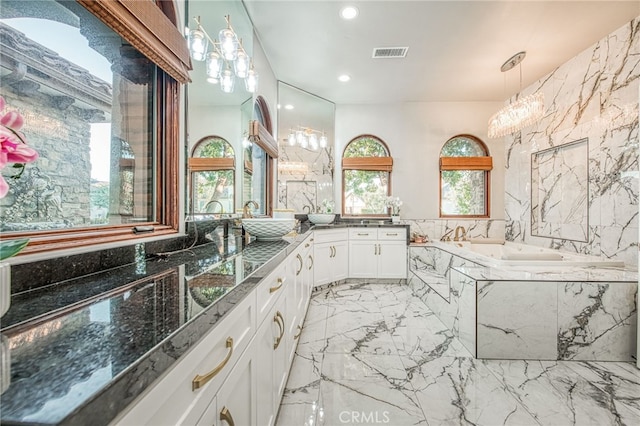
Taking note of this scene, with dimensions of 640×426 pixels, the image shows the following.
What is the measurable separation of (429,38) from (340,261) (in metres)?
2.85

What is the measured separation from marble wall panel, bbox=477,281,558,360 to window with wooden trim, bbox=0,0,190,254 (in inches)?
86.7

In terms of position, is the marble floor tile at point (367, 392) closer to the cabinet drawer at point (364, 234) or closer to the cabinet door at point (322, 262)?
the cabinet door at point (322, 262)

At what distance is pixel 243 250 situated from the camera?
4.68 feet

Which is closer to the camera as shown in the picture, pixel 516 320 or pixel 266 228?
pixel 266 228

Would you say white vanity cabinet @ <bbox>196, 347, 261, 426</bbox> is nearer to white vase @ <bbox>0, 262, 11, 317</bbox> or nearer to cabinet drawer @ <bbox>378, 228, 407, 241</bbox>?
white vase @ <bbox>0, 262, 11, 317</bbox>

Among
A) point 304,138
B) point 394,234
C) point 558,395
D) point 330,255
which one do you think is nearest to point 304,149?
point 304,138

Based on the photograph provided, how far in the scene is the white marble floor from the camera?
142 centimetres

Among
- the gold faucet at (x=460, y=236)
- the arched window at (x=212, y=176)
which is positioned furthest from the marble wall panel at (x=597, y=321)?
the arched window at (x=212, y=176)

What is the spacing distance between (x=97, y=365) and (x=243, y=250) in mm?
1071

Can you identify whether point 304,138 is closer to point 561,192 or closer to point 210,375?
point 561,192

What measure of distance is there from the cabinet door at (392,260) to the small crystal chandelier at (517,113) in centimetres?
187

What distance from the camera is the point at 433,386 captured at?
1.66 metres

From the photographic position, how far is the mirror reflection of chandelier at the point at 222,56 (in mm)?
1590

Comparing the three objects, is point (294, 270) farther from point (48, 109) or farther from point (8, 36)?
point (8, 36)
